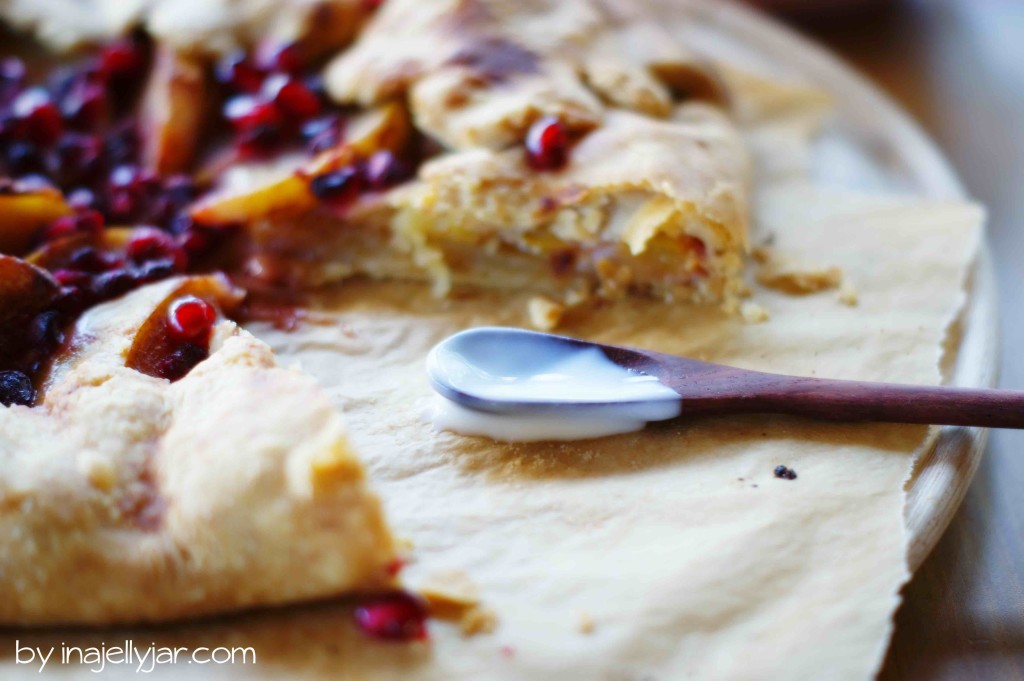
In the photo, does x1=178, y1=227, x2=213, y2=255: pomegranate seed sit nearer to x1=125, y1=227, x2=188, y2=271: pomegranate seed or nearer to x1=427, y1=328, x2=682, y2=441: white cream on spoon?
x1=125, y1=227, x2=188, y2=271: pomegranate seed

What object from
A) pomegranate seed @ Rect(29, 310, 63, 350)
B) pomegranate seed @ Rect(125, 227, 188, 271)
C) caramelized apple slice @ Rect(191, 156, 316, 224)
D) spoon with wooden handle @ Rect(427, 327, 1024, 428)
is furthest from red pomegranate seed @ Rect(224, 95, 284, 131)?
spoon with wooden handle @ Rect(427, 327, 1024, 428)

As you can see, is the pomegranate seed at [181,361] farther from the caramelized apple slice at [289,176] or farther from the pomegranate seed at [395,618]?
the pomegranate seed at [395,618]

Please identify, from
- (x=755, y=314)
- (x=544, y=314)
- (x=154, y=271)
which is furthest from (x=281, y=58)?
(x=755, y=314)

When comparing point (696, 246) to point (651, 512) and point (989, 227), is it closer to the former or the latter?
point (651, 512)

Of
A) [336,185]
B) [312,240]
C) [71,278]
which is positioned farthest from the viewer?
[312,240]

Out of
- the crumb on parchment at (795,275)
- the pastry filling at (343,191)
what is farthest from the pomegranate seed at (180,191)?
the crumb on parchment at (795,275)

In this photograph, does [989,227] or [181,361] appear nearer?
[181,361]
